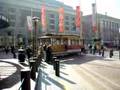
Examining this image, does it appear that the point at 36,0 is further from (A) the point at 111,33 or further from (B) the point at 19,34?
(A) the point at 111,33

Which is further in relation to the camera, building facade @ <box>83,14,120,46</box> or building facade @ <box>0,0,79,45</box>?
building facade @ <box>83,14,120,46</box>

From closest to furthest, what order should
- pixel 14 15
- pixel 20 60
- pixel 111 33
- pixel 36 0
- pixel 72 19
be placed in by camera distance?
1. pixel 20 60
2. pixel 14 15
3. pixel 36 0
4. pixel 72 19
5. pixel 111 33

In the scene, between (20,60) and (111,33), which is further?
(111,33)

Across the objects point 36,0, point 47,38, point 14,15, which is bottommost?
point 47,38

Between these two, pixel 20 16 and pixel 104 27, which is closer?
pixel 20 16

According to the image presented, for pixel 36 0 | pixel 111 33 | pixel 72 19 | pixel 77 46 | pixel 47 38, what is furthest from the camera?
pixel 111 33

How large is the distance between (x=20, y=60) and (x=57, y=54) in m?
8.18

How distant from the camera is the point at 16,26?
8288 centimetres

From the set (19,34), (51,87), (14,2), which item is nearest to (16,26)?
(19,34)

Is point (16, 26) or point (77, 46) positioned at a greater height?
point (16, 26)

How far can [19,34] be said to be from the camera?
82.9 metres

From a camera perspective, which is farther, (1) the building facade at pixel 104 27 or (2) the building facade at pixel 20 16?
(1) the building facade at pixel 104 27

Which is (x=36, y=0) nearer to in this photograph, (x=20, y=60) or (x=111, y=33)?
(x=111, y=33)

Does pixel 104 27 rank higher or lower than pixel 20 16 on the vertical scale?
lower
